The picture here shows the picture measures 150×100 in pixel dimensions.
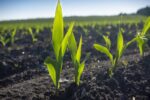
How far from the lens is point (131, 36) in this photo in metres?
8.70

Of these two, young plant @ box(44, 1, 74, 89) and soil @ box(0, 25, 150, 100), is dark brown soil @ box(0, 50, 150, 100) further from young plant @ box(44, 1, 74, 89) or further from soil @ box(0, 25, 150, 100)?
young plant @ box(44, 1, 74, 89)

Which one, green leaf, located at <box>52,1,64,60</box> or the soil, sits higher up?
green leaf, located at <box>52,1,64,60</box>

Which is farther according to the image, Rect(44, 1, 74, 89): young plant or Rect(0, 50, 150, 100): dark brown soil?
Rect(0, 50, 150, 100): dark brown soil

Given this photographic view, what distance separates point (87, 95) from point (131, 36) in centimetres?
629

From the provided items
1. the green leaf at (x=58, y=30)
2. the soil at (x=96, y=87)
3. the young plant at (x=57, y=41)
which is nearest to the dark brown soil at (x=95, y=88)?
the soil at (x=96, y=87)

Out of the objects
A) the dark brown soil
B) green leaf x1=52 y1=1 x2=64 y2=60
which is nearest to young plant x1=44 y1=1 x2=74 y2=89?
green leaf x1=52 y1=1 x2=64 y2=60

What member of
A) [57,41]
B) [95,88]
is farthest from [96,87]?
[57,41]

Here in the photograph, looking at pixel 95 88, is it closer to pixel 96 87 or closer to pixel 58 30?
pixel 96 87

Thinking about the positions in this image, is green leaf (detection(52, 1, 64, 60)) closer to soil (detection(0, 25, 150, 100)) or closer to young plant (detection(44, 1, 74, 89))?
young plant (detection(44, 1, 74, 89))

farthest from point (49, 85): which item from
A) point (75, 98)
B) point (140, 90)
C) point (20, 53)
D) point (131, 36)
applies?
point (131, 36)

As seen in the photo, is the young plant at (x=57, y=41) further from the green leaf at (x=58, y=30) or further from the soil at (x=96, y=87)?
the soil at (x=96, y=87)

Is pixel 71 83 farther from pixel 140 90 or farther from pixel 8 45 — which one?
pixel 8 45

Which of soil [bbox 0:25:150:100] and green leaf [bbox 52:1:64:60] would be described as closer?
green leaf [bbox 52:1:64:60]

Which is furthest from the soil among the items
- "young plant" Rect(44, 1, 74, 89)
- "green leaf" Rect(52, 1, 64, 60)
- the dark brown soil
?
"green leaf" Rect(52, 1, 64, 60)
